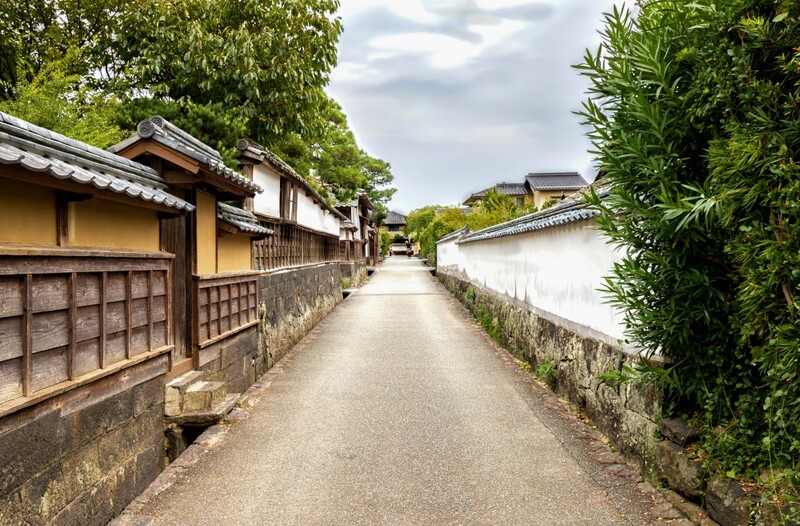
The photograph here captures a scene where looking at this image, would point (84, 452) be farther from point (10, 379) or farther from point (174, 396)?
point (174, 396)

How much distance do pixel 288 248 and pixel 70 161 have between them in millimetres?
10430

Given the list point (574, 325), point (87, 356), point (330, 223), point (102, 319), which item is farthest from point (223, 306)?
point (330, 223)

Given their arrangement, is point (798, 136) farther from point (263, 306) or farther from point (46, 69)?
point (46, 69)

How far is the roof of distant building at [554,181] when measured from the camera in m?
57.1

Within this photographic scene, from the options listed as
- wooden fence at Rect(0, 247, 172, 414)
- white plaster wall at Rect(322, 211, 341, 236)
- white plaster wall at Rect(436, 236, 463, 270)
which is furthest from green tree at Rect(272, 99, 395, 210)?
wooden fence at Rect(0, 247, 172, 414)

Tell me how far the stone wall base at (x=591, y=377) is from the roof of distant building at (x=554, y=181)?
47.2m

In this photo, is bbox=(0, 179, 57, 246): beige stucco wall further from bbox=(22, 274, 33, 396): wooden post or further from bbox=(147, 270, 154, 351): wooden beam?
bbox=(147, 270, 154, 351): wooden beam

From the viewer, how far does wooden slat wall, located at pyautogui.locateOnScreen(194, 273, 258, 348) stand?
7332mm

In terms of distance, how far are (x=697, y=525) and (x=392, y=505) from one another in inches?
97.0

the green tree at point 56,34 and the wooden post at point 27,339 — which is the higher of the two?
the green tree at point 56,34

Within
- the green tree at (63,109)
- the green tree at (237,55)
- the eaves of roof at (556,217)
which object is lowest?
the eaves of roof at (556,217)

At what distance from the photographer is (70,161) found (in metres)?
4.40

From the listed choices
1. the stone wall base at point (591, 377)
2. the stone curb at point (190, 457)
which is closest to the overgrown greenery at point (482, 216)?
the stone wall base at point (591, 377)

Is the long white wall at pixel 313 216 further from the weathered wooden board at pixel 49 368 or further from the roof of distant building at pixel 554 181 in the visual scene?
the roof of distant building at pixel 554 181
